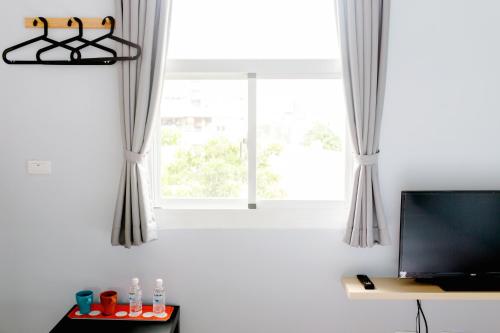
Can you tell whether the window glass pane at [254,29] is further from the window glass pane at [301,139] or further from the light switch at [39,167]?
the light switch at [39,167]

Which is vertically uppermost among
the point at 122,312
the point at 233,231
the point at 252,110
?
the point at 252,110

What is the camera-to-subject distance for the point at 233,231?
201cm

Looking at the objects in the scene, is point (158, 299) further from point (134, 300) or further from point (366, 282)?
point (366, 282)

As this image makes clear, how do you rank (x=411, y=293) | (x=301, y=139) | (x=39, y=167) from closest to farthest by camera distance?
(x=411, y=293) < (x=39, y=167) < (x=301, y=139)

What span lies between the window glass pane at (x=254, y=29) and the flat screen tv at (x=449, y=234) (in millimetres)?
974

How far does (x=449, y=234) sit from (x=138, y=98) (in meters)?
1.78

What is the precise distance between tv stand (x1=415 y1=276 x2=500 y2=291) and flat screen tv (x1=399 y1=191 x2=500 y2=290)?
0.12ft

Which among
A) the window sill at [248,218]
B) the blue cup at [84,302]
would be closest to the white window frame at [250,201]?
the window sill at [248,218]

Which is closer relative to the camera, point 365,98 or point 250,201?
point 365,98

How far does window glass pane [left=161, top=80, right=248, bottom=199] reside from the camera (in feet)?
6.74

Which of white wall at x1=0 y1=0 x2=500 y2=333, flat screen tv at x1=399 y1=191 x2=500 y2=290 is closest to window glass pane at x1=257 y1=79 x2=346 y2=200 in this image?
white wall at x1=0 y1=0 x2=500 y2=333

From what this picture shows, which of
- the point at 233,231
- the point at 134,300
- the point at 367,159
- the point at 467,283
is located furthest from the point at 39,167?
the point at 467,283

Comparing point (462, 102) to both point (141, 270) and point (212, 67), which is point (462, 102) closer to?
point (212, 67)

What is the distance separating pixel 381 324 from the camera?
2.05m
